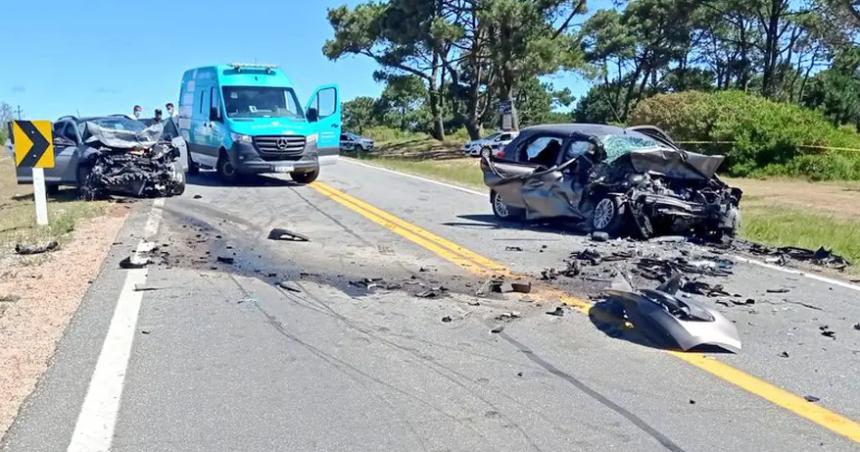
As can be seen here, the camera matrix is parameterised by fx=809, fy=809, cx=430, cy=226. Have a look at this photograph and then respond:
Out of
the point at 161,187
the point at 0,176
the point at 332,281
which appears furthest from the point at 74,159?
the point at 0,176

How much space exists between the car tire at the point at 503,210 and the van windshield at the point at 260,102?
24.9ft

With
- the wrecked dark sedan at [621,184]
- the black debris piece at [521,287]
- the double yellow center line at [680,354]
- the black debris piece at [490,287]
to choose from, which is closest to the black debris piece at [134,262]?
the double yellow center line at [680,354]

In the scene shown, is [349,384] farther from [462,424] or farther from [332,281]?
[332,281]

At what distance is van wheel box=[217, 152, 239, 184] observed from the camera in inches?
739

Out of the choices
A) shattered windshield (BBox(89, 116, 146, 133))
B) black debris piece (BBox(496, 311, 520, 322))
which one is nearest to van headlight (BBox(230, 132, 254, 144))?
shattered windshield (BBox(89, 116, 146, 133))

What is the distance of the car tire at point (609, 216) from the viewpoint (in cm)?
1086

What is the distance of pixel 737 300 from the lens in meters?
7.33

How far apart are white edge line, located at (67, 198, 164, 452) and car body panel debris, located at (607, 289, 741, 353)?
3.73 meters

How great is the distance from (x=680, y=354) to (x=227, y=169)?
15077mm

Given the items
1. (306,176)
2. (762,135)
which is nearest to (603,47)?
(762,135)

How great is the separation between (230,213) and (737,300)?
29.2 feet

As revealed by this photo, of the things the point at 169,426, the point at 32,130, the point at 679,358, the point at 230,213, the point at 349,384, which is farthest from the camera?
the point at 230,213

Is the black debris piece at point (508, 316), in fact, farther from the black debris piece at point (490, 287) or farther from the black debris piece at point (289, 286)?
the black debris piece at point (289, 286)

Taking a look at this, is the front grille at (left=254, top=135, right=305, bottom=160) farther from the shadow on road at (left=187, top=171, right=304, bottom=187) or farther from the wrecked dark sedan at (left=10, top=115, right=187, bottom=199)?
the wrecked dark sedan at (left=10, top=115, right=187, bottom=199)
